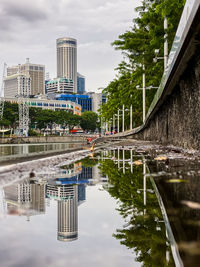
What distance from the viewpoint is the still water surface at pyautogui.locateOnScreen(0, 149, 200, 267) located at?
1197 mm

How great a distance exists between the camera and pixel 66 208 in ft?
6.63

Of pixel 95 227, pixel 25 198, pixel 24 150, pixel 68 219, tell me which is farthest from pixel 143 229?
pixel 24 150

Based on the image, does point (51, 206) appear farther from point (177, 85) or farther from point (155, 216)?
point (177, 85)

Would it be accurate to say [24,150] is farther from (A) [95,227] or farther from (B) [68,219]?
(A) [95,227]

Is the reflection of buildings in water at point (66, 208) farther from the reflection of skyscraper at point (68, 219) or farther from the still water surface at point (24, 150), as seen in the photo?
the still water surface at point (24, 150)

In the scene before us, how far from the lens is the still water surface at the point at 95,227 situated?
120 cm

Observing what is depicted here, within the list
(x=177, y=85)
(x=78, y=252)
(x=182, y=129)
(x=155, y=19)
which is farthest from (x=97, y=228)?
(x=155, y=19)

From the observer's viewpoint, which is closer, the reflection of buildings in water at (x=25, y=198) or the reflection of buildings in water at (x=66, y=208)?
the reflection of buildings in water at (x=66, y=208)

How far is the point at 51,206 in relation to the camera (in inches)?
81.7

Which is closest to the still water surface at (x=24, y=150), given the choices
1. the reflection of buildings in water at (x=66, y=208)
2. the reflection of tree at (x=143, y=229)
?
the reflection of buildings in water at (x=66, y=208)

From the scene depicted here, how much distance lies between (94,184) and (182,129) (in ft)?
19.2

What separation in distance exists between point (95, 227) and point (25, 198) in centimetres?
89

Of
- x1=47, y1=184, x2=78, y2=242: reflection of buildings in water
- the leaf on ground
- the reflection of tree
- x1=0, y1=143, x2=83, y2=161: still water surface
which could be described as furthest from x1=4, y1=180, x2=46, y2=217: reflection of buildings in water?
x1=0, y1=143, x2=83, y2=161: still water surface

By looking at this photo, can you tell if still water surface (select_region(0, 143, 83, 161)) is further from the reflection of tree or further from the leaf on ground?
the leaf on ground
